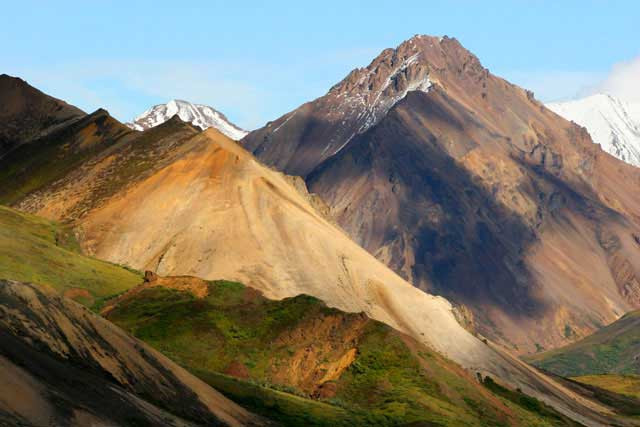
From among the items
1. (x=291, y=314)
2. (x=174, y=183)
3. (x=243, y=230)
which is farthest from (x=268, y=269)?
(x=291, y=314)

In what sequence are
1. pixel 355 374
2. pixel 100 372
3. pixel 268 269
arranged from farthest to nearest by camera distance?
pixel 268 269 → pixel 355 374 → pixel 100 372

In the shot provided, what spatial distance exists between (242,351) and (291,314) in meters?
5.50

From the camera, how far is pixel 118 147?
5753 inches

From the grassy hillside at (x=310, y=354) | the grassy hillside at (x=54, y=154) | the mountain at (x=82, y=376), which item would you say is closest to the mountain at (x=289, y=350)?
the grassy hillside at (x=310, y=354)

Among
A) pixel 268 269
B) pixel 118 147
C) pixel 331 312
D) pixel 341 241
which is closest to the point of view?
pixel 331 312

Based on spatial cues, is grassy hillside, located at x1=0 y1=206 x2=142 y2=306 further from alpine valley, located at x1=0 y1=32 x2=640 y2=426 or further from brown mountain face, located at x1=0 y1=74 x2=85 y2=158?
brown mountain face, located at x1=0 y1=74 x2=85 y2=158

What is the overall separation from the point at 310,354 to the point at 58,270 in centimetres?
2632

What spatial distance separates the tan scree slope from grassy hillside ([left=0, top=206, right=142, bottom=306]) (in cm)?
1174

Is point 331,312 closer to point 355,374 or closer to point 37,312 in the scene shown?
point 355,374

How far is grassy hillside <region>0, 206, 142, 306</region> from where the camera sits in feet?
300

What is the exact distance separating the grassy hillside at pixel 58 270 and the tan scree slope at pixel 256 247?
1174 centimetres

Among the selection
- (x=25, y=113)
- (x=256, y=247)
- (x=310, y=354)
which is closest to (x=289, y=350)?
(x=310, y=354)

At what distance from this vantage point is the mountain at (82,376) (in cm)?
4044

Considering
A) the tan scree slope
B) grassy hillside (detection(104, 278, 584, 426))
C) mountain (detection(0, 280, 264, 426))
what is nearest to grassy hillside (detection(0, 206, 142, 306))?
grassy hillside (detection(104, 278, 584, 426))
